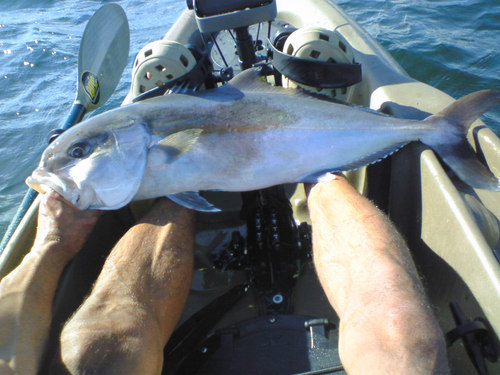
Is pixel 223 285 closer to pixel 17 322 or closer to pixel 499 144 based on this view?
pixel 17 322

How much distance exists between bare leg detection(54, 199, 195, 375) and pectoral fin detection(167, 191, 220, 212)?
0.58 ft

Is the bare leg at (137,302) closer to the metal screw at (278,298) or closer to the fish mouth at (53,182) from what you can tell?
the fish mouth at (53,182)

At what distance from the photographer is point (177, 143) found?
1.66 meters

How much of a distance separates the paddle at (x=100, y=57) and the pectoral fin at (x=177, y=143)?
1.44m

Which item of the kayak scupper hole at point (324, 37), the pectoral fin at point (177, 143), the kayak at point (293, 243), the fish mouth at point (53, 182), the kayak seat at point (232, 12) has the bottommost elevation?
the kayak at point (293, 243)

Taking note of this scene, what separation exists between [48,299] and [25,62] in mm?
7064

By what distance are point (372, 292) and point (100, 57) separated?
9.98 feet

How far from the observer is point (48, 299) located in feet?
4.95

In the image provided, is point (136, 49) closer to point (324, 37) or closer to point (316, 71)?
point (324, 37)

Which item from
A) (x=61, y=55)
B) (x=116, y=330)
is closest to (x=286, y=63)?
(x=116, y=330)

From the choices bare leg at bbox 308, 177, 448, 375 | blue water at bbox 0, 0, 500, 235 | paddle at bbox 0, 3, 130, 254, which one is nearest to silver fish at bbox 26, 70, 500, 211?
bare leg at bbox 308, 177, 448, 375

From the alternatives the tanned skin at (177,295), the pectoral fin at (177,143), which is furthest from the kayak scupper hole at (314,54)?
the pectoral fin at (177,143)

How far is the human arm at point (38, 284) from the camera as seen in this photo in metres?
1.28

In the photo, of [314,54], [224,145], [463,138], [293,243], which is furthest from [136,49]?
[463,138]
